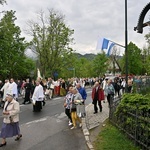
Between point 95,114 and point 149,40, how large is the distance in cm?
3557

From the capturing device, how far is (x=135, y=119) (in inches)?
294

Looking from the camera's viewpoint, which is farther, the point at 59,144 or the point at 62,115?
the point at 62,115

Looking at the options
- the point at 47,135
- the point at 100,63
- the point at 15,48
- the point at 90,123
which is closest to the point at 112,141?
the point at 47,135

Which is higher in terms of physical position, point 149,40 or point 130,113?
point 149,40

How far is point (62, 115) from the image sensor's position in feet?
45.0

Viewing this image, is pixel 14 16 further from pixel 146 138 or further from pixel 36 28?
pixel 146 138

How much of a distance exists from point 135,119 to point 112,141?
40.7 inches

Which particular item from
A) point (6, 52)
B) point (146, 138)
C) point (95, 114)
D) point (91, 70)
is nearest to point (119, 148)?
point (146, 138)

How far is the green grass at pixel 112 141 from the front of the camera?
292 inches

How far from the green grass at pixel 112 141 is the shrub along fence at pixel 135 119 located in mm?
180

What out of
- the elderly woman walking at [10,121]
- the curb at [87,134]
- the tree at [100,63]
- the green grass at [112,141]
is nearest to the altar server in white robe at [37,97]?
the curb at [87,134]

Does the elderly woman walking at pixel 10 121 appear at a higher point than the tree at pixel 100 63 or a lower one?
lower

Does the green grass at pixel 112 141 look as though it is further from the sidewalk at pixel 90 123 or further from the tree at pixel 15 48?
the tree at pixel 15 48

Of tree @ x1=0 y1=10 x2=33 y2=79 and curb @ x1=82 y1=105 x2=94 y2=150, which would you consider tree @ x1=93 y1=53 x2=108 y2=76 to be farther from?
curb @ x1=82 y1=105 x2=94 y2=150
